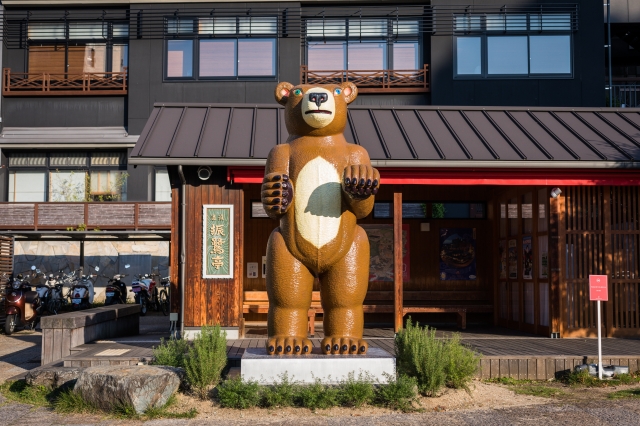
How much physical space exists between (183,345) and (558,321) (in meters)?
6.17

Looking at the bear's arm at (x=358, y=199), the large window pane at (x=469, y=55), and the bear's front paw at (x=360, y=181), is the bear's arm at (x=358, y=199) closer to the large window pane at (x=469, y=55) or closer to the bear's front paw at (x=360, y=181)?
the bear's front paw at (x=360, y=181)

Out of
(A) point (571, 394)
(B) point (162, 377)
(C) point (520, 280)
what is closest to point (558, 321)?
(C) point (520, 280)

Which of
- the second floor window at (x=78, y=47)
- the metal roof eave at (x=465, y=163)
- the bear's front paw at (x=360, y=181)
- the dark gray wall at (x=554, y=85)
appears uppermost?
the second floor window at (x=78, y=47)

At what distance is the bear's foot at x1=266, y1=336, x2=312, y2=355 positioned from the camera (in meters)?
7.12

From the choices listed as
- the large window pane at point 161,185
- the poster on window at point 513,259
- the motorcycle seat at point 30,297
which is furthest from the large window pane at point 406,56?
the motorcycle seat at point 30,297

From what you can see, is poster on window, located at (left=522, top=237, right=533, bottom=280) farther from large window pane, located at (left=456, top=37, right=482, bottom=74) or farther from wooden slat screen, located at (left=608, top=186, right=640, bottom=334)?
large window pane, located at (left=456, top=37, right=482, bottom=74)

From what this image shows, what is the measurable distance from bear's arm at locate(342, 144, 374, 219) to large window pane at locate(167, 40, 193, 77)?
16584 millimetres

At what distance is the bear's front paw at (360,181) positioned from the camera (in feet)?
22.8

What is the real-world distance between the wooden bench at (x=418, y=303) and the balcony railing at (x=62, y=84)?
12426 mm

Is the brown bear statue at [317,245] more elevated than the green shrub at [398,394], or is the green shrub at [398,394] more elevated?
the brown bear statue at [317,245]

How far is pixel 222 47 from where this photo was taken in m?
23.0

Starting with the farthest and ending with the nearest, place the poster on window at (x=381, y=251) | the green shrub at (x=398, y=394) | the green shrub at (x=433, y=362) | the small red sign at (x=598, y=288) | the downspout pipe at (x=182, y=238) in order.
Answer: the poster on window at (x=381, y=251) < the downspout pipe at (x=182, y=238) < the small red sign at (x=598, y=288) < the green shrub at (x=433, y=362) < the green shrub at (x=398, y=394)

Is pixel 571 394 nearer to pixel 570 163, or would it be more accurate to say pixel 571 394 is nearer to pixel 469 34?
pixel 570 163

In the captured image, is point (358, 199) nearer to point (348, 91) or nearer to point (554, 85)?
point (348, 91)
